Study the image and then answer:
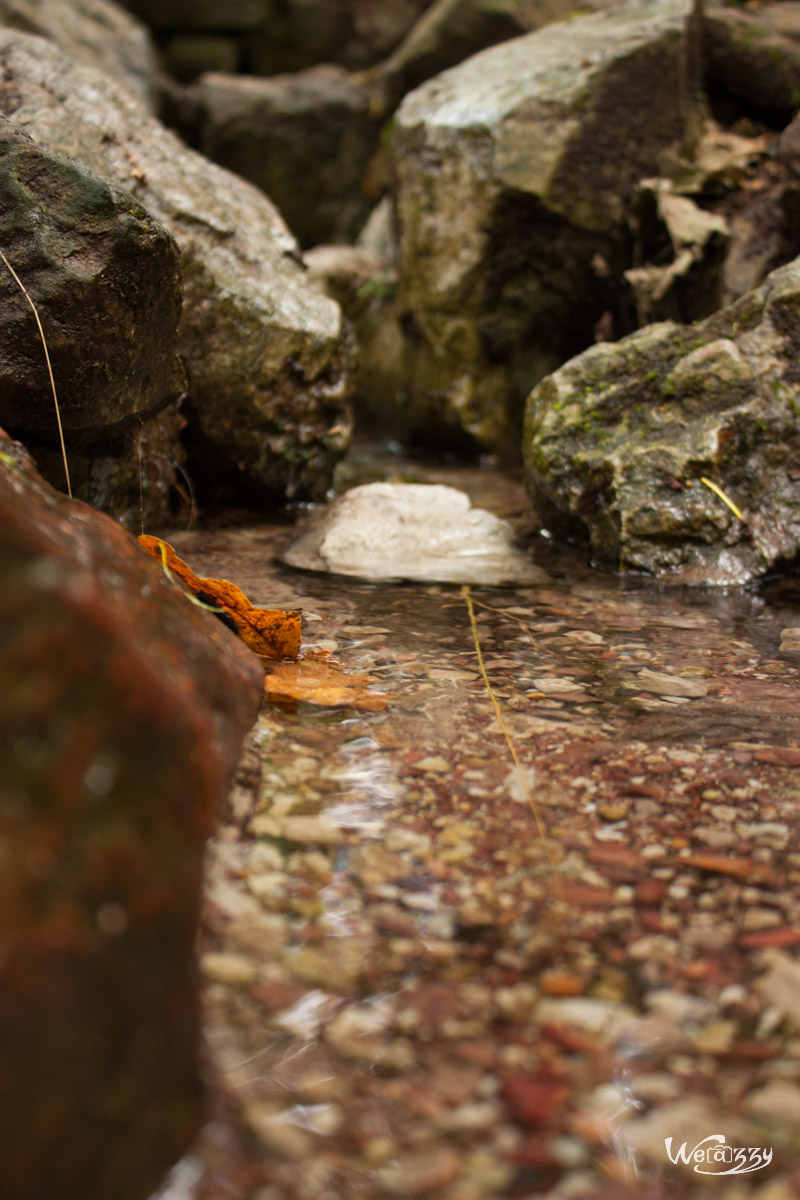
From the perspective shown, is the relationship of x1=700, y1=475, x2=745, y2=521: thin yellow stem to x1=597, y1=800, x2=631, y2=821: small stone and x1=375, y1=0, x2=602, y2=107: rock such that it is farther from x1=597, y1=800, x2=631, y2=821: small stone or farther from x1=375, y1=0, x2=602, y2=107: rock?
x1=375, y1=0, x2=602, y2=107: rock

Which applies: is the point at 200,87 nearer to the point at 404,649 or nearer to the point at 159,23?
the point at 159,23

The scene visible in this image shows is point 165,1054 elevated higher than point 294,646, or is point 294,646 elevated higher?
point 165,1054

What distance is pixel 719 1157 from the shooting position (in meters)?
1.02

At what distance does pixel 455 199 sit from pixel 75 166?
361 centimetres

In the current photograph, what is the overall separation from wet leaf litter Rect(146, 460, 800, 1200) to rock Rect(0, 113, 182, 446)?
1351 mm

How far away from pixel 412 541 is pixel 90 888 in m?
2.92

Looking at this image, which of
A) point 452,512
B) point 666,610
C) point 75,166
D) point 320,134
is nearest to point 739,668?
point 666,610

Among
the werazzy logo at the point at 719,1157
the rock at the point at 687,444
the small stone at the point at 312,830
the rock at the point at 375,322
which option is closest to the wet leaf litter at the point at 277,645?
the small stone at the point at 312,830

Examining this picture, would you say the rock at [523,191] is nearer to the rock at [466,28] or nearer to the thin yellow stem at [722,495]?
the rock at [466,28]

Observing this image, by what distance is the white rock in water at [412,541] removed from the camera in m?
3.46

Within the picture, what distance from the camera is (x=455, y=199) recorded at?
5.66 meters

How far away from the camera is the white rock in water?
3.46 meters

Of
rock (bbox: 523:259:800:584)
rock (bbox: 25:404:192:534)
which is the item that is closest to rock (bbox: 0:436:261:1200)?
rock (bbox: 25:404:192:534)

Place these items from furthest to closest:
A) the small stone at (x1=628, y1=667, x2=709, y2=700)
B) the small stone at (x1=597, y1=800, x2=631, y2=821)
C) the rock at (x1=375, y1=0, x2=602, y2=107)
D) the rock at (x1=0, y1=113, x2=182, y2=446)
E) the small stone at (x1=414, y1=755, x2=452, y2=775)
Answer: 1. the rock at (x1=375, y1=0, x2=602, y2=107)
2. the rock at (x1=0, y1=113, x2=182, y2=446)
3. the small stone at (x1=628, y1=667, x2=709, y2=700)
4. the small stone at (x1=414, y1=755, x2=452, y2=775)
5. the small stone at (x1=597, y1=800, x2=631, y2=821)
